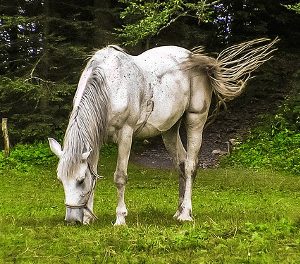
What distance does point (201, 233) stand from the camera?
623 centimetres

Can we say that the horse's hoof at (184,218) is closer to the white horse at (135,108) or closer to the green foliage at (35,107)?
the white horse at (135,108)

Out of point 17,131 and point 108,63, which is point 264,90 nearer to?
point 17,131

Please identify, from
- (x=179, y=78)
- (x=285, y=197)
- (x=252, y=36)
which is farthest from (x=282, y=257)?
(x=252, y=36)

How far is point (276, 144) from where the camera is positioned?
21.4 m

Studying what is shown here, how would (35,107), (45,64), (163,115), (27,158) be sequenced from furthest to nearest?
(45,64) < (35,107) < (27,158) < (163,115)

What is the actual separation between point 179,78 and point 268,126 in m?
15.3

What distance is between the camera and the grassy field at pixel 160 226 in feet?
18.3

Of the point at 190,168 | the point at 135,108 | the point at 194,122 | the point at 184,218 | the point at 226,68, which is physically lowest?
the point at 184,218

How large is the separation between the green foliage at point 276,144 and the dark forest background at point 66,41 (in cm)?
380

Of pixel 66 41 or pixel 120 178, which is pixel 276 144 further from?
pixel 120 178

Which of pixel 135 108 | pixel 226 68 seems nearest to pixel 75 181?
pixel 135 108

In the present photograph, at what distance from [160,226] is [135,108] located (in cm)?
153

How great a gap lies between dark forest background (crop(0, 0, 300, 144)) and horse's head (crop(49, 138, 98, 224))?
9.52 metres

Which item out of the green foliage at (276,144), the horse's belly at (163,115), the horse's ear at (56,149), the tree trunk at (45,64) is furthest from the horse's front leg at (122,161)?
the tree trunk at (45,64)
